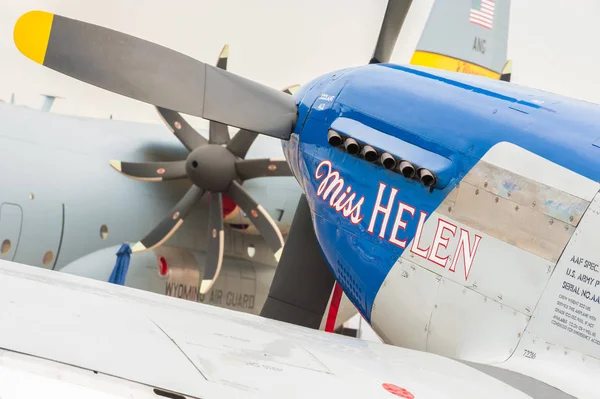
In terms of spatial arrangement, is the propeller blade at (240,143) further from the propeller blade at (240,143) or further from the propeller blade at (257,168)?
the propeller blade at (257,168)

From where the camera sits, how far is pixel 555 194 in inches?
136

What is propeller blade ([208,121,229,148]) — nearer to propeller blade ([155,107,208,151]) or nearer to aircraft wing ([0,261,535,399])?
propeller blade ([155,107,208,151])

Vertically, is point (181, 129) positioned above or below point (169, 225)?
above

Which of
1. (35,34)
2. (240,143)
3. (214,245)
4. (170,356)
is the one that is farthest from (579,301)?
(240,143)

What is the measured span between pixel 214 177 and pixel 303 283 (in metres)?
5.77

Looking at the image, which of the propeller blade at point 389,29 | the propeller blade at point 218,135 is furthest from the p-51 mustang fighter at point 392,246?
the propeller blade at point 218,135

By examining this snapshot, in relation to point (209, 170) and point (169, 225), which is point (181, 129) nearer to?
point (209, 170)

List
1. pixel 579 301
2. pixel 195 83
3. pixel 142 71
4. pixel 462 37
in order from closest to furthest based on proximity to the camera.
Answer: pixel 579 301 → pixel 142 71 → pixel 195 83 → pixel 462 37

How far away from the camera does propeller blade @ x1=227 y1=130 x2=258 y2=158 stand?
11516 mm

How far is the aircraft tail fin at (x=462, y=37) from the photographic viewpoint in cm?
1214

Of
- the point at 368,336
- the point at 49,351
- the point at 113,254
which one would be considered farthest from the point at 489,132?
the point at 368,336

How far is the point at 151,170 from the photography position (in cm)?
1126

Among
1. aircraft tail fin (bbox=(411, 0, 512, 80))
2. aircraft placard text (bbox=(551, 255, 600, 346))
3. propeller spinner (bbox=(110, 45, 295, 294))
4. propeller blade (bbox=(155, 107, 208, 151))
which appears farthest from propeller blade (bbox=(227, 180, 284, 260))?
aircraft placard text (bbox=(551, 255, 600, 346))

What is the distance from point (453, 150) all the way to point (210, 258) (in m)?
7.20
